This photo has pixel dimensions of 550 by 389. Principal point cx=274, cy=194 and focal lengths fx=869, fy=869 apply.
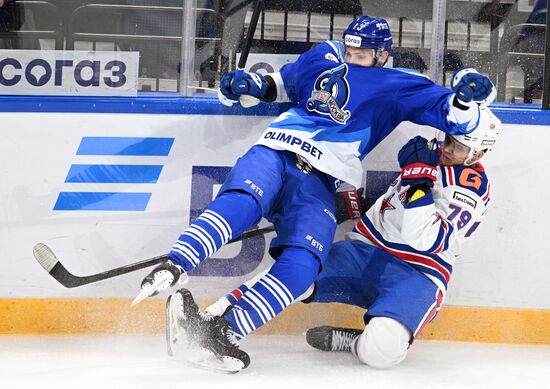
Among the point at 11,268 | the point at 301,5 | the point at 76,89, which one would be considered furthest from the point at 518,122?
the point at 11,268

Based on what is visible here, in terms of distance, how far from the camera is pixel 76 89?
3141mm

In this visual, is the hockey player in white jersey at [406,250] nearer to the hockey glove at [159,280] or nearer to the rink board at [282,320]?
the rink board at [282,320]

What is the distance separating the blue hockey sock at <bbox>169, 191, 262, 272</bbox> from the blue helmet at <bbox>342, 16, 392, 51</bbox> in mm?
655

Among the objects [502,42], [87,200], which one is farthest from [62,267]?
[502,42]

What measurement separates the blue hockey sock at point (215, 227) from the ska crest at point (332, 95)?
1.45 ft

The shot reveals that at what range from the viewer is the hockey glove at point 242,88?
296 centimetres

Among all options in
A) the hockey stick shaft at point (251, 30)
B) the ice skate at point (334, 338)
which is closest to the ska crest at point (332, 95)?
the hockey stick shaft at point (251, 30)

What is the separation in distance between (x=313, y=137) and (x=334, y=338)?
675mm

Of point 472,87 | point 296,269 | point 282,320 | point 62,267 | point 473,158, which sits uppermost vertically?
point 472,87

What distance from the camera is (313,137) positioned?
284cm

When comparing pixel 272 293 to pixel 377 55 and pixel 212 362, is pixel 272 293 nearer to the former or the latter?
pixel 212 362

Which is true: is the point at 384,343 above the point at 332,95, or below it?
below

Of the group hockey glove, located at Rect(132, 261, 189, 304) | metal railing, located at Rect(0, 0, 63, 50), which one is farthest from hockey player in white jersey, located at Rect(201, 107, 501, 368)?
metal railing, located at Rect(0, 0, 63, 50)

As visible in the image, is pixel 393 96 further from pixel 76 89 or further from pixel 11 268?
pixel 11 268
